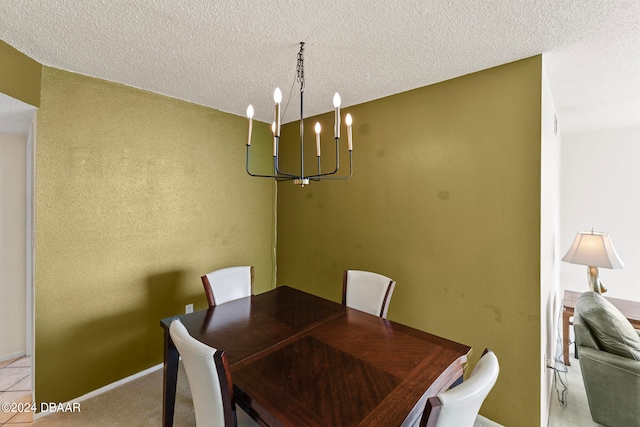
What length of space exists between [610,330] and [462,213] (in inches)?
47.7

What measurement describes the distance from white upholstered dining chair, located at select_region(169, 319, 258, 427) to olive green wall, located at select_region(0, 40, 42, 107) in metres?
1.87

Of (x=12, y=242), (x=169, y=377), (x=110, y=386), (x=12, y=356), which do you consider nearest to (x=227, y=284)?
(x=169, y=377)

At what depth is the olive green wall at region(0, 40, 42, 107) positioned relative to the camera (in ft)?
5.27

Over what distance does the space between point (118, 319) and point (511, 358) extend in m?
2.96

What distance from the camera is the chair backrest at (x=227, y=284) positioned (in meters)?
2.04

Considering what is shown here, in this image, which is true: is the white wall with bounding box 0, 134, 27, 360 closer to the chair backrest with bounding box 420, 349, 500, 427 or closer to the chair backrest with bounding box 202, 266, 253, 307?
the chair backrest with bounding box 202, 266, 253, 307

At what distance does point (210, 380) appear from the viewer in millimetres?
1066

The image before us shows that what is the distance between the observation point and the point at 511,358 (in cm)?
180

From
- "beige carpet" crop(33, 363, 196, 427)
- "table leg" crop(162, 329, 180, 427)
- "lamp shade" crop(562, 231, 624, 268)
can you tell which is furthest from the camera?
"lamp shade" crop(562, 231, 624, 268)

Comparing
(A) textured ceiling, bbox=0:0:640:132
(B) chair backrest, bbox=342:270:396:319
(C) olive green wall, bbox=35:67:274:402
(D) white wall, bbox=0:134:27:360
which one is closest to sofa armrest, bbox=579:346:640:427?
(B) chair backrest, bbox=342:270:396:319

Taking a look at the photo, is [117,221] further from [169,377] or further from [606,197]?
[606,197]

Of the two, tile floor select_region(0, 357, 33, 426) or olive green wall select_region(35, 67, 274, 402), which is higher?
olive green wall select_region(35, 67, 274, 402)

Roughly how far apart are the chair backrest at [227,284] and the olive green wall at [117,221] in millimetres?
657

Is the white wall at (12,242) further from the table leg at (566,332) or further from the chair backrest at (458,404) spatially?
the table leg at (566,332)
